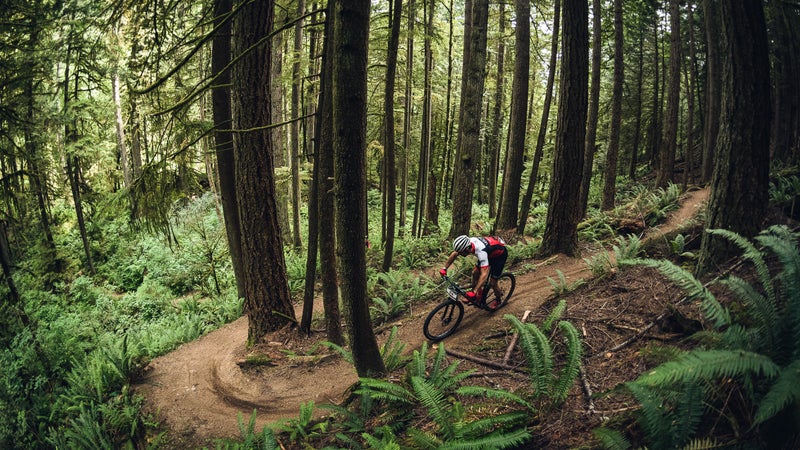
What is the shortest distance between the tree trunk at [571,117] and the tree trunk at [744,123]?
404cm

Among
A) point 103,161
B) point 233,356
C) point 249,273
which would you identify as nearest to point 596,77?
point 249,273

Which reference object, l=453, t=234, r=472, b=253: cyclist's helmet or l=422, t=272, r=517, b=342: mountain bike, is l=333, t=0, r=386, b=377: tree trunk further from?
l=453, t=234, r=472, b=253: cyclist's helmet

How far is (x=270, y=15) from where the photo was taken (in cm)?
755

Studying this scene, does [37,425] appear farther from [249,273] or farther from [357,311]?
[357,311]

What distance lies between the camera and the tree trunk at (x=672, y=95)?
17000 millimetres

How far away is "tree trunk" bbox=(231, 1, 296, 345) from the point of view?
7.44 meters

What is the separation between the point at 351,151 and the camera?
4.68 meters

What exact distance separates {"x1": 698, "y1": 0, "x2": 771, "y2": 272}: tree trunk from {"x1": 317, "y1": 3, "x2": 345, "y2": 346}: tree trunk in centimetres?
536

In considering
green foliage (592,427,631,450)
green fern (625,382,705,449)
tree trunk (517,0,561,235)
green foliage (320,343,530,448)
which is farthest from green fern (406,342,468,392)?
tree trunk (517,0,561,235)

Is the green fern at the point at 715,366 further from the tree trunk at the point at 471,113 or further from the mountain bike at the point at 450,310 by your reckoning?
the tree trunk at the point at 471,113

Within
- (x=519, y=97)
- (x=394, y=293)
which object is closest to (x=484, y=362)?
(x=394, y=293)

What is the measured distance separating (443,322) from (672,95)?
16.6 m

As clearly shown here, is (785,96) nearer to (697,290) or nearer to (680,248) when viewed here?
(680,248)

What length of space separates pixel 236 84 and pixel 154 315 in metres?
8.68
